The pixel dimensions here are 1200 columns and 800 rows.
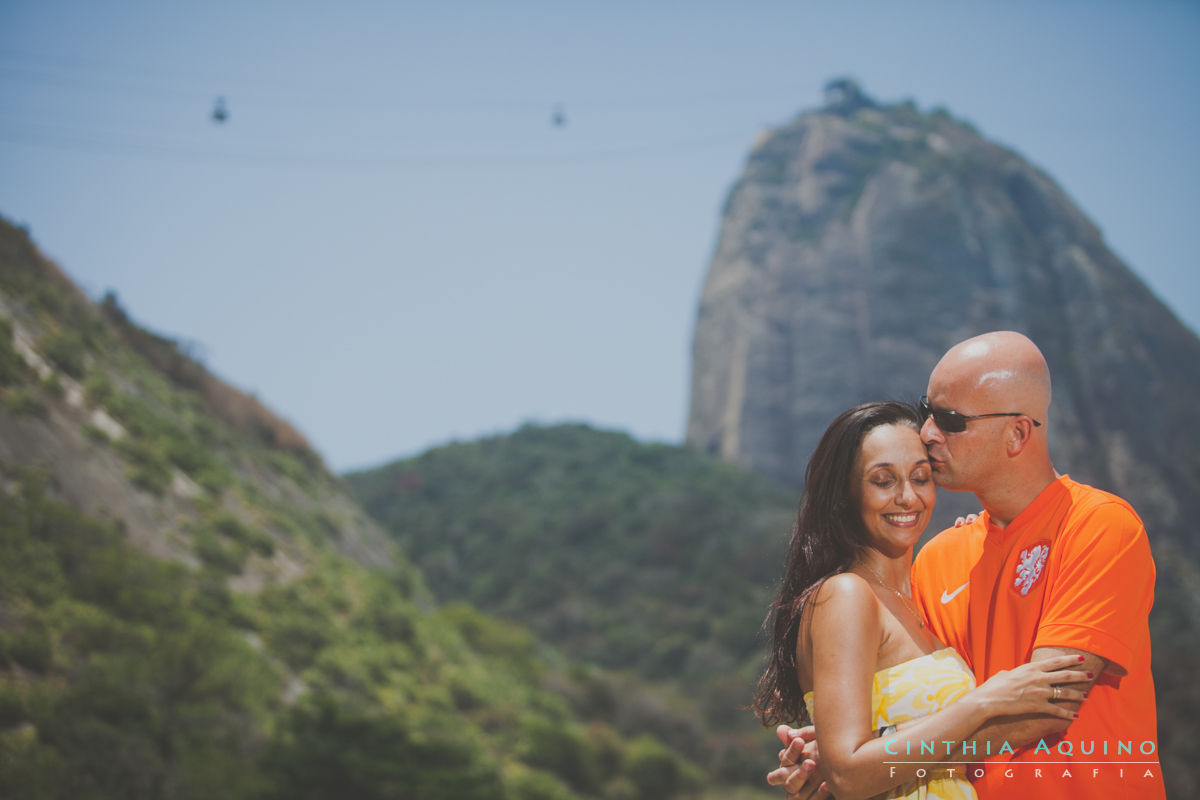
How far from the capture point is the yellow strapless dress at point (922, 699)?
2570mm

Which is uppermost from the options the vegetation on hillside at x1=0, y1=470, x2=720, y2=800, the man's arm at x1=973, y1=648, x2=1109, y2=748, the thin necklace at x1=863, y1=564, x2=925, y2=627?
the thin necklace at x1=863, y1=564, x2=925, y2=627

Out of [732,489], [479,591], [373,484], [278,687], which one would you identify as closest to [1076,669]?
[278,687]

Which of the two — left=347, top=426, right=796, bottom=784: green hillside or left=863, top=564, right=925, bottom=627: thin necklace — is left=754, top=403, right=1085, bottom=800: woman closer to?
left=863, top=564, right=925, bottom=627: thin necklace

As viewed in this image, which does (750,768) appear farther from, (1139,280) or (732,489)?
(1139,280)

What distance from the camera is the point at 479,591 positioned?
49.1 metres

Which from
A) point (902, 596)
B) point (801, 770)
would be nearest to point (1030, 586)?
point (902, 596)

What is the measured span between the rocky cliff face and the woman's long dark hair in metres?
67.6

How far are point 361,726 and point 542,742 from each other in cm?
746

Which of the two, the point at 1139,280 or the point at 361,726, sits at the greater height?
the point at 1139,280

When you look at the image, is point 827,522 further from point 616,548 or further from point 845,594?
point 616,548

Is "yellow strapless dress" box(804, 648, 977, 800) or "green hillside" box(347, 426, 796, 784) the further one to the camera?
"green hillside" box(347, 426, 796, 784)

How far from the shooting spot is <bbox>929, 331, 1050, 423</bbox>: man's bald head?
274 centimetres

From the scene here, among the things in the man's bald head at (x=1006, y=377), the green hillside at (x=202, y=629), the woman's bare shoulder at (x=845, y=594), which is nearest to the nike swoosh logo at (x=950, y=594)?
the woman's bare shoulder at (x=845, y=594)

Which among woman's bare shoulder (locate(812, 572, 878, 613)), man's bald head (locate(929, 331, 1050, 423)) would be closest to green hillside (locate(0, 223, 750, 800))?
woman's bare shoulder (locate(812, 572, 878, 613))
